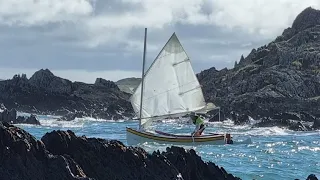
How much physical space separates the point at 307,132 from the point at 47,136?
202ft

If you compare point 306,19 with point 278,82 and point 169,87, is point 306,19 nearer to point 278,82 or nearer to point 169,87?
point 278,82

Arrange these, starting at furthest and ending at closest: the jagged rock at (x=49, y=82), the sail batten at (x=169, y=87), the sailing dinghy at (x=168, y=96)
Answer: the jagged rock at (x=49, y=82) < the sail batten at (x=169, y=87) < the sailing dinghy at (x=168, y=96)

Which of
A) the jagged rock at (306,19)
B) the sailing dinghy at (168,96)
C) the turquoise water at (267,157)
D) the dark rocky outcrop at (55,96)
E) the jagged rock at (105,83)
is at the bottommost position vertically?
the turquoise water at (267,157)

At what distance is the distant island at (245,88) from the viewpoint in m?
121

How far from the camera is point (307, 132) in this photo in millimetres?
79250

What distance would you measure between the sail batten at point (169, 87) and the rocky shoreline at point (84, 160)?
32998 millimetres

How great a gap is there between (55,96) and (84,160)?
455 ft

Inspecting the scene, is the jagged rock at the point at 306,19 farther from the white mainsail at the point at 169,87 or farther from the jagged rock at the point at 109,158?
the jagged rock at the point at 109,158

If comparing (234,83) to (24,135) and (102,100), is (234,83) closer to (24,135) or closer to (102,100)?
(102,100)

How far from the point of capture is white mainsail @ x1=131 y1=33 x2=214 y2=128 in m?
56.7

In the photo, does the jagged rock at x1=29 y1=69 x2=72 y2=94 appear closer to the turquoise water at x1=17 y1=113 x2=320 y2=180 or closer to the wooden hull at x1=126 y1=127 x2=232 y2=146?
the turquoise water at x1=17 y1=113 x2=320 y2=180

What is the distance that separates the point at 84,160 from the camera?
21.3 m

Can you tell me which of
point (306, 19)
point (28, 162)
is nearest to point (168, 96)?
point (28, 162)

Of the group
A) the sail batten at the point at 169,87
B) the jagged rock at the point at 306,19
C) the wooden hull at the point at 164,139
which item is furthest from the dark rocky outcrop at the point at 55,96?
the wooden hull at the point at 164,139
